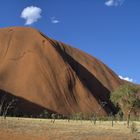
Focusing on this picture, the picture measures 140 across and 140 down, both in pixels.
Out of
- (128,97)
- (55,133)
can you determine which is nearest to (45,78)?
(128,97)

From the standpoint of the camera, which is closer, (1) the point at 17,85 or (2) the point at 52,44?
(1) the point at 17,85

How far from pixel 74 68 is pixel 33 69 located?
23480 mm

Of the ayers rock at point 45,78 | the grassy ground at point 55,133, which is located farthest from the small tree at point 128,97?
the ayers rock at point 45,78

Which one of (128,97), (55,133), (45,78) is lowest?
(55,133)

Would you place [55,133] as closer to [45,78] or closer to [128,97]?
[128,97]

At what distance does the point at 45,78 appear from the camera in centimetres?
13138

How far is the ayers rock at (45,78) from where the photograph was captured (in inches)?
4806

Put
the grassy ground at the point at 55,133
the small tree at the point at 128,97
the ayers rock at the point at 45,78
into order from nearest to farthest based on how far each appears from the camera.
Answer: the grassy ground at the point at 55,133 < the small tree at the point at 128,97 < the ayers rock at the point at 45,78

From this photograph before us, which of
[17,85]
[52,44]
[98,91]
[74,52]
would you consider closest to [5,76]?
[17,85]

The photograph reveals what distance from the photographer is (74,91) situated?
13362 centimetres

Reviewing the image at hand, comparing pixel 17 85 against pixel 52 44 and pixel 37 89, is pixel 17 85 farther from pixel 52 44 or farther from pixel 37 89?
pixel 52 44

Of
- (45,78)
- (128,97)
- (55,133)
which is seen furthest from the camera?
(45,78)

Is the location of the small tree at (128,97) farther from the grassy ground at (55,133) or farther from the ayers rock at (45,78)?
the ayers rock at (45,78)

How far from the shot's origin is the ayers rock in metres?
122
